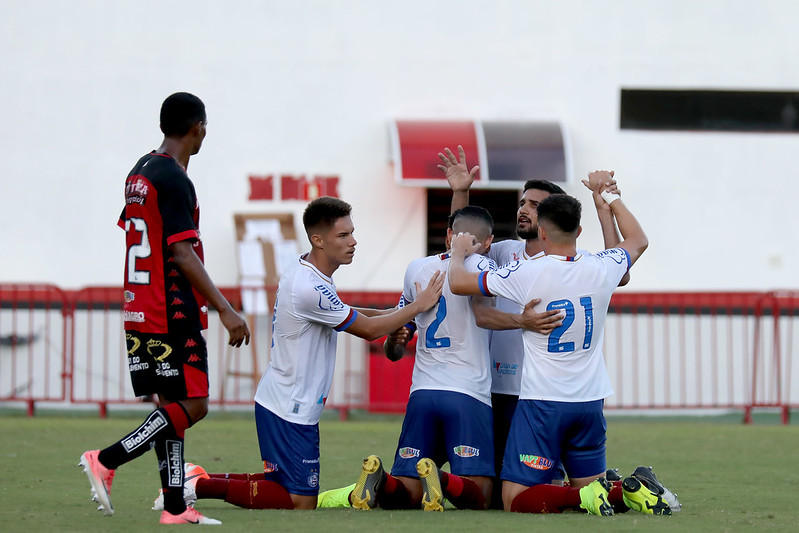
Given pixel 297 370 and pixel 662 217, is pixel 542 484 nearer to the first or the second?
pixel 297 370

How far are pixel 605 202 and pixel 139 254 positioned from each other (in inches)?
112

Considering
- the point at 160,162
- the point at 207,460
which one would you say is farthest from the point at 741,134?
the point at 160,162

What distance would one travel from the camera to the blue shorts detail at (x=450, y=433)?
646 centimetres

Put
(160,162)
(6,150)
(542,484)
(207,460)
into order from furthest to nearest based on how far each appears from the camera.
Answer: (6,150)
(207,460)
(542,484)
(160,162)

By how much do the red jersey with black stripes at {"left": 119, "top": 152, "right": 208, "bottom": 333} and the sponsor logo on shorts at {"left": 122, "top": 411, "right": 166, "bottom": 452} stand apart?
427mm

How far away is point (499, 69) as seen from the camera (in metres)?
15.1

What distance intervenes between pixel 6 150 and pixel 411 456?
10.0 meters

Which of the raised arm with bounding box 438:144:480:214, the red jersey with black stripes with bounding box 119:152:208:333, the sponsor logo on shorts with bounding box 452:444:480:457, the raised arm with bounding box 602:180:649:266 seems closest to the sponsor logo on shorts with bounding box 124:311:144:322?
the red jersey with black stripes with bounding box 119:152:208:333

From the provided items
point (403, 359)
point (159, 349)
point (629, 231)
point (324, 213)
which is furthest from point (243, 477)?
point (403, 359)

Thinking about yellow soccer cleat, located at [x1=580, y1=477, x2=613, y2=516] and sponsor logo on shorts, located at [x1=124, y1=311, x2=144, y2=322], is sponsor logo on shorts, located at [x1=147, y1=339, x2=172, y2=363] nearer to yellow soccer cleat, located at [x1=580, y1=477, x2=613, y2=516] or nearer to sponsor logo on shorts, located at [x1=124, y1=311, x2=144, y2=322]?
sponsor logo on shorts, located at [x1=124, y1=311, x2=144, y2=322]

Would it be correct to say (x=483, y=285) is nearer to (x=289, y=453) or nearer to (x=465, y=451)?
(x=465, y=451)

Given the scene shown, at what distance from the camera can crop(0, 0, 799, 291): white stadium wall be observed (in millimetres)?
14805

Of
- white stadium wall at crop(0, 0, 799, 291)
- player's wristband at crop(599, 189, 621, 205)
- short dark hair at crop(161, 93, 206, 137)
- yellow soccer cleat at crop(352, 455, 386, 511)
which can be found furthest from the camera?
white stadium wall at crop(0, 0, 799, 291)

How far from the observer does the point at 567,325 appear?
6.27 m
